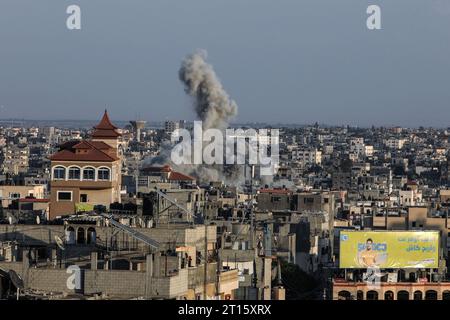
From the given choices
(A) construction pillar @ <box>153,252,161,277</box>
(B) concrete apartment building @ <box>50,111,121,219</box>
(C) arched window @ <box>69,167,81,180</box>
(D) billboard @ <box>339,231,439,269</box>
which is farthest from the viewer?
(C) arched window @ <box>69,167,81,180</box>

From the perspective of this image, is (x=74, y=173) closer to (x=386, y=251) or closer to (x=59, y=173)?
(x=59, y=173)

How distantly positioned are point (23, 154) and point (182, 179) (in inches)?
2762

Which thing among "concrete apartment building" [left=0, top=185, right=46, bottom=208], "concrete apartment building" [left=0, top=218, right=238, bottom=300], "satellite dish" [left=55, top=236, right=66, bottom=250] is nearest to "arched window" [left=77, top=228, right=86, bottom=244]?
"concrete apartment building" [left=0, top=218, right=238, bottom=300]

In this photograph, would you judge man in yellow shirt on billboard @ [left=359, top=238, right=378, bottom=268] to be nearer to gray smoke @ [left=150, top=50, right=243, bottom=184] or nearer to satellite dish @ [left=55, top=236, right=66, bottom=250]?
satellite dish @ [left=55, top=236, right=66, bottom=250]

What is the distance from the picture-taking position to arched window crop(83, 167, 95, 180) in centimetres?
5513

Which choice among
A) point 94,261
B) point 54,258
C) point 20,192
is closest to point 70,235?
point 54,258

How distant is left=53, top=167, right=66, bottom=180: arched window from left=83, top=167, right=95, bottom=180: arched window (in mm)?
579

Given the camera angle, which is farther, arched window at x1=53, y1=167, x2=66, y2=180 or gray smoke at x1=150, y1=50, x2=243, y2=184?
gray smoke at x1=150, y1=50, x2=243, y2=184

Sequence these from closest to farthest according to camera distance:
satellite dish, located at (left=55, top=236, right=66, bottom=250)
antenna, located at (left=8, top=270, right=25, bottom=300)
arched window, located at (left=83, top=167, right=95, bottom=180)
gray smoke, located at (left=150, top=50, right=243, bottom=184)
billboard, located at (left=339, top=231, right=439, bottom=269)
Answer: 1. antenna, located at (left=8, top=270, right=25, bottom=300)
2. satellite dish, located at (left=55, top=236, right=66, bottom=250)
3. billboard, located at (left=339, top=231, right=439, bottom=269)
4. arched window, located at (left=83, top=167, right=95, bottom=180)
5. gray smoke, located at (left=150, top=50, right=243, bottom=184)

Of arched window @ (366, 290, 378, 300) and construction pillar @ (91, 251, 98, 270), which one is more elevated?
construction pillar @ (91, 251, 98, 270)

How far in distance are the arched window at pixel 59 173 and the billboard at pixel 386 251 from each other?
981cm

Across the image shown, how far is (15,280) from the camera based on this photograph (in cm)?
2552

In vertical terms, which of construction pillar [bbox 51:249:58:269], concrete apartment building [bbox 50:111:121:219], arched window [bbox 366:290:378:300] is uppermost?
construction pillar [bbox 51:249:58:269]
